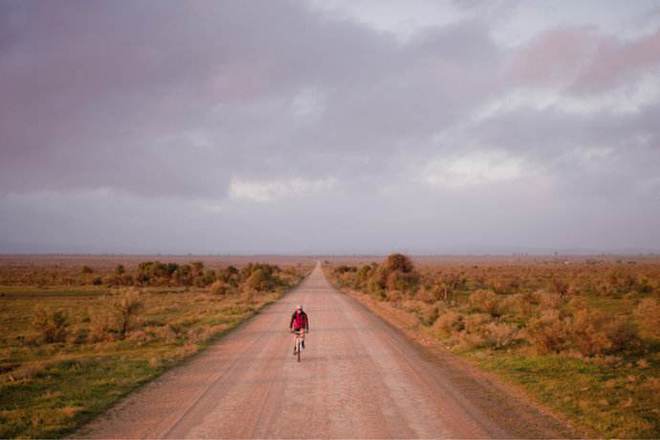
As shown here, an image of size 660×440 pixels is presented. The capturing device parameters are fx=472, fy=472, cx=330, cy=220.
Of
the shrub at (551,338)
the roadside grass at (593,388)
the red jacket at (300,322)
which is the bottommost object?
the roadside grass at (593,388)

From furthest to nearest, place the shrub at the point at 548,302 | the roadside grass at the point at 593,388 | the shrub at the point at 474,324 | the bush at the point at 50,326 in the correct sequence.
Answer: the shrub at the point at 548,302 < the bush at the point at 50,326 < the shrub at the point at 474,324 < the roadside grass at the point at 593,388

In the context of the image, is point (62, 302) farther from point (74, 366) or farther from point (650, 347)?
point (650, 347)

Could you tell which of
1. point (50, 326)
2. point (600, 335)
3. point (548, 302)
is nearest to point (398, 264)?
point (548, 302)

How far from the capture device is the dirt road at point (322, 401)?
344 inches

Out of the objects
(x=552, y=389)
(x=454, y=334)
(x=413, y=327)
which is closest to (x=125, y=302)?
(x=413, y=327)

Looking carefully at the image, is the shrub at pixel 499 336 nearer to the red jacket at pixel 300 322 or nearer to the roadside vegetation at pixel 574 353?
the roadside vegetation at pixel 574 353

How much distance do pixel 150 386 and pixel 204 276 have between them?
55.9 meters

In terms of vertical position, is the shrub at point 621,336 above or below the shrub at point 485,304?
above

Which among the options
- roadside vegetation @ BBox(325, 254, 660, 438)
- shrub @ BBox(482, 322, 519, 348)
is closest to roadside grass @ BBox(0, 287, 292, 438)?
roadside vegetation @ BBox(325, 254, 660, 438)

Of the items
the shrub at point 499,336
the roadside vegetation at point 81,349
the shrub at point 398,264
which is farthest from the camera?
the shrub at point 398,264

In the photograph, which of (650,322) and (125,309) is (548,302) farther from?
(125,309)

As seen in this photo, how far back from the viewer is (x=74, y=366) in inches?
593

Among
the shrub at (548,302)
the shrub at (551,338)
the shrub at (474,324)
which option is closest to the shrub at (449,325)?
the shrub at (474,324)

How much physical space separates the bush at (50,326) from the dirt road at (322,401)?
10.6 meters
